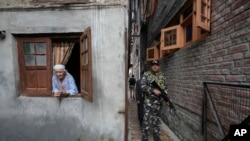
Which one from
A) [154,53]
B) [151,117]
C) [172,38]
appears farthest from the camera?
[154,53]

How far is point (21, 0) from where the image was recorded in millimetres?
5012

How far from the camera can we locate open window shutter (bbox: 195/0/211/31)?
12.5 ft

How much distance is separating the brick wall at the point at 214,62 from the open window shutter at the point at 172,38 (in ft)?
0.81

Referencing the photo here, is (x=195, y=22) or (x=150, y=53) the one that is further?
(x=150, y=53)

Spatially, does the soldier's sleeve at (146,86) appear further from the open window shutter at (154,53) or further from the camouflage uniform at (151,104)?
the open window shutter at (154,53)

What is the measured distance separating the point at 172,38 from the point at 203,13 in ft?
7.58

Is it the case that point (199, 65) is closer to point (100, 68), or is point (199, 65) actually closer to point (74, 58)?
point (100, 68)

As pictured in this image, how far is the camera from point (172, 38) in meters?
6.39

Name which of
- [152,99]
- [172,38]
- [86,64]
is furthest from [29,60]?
[172,38]

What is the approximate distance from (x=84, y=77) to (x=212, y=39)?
252cm

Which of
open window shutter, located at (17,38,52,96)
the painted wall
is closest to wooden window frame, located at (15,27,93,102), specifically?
Result: open window shutter, located at (17,38,52,96)

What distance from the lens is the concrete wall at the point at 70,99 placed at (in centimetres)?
484

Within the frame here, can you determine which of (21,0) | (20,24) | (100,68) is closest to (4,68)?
(20,24)

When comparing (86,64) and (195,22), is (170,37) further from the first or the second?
(86,64)
